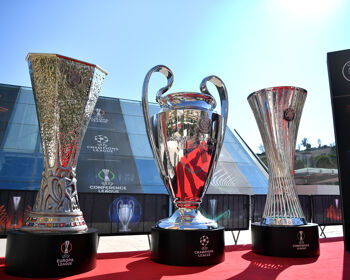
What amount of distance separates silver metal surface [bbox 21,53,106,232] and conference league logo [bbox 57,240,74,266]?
0.33 ft

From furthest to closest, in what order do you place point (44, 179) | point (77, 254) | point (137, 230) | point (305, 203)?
point (305, 203), point (137, 230), point (44, 179), point (77, 254)

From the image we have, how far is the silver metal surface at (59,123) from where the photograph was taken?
133 centimetres

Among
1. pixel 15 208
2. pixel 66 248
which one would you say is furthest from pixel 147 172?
pixel 66 248

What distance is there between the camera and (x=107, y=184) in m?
7.69

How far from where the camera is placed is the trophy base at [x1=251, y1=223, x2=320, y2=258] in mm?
1635

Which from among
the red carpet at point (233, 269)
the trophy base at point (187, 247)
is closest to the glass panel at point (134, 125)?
the red carpet at point (233, 269)

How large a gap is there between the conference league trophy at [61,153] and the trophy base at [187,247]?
1.03ft

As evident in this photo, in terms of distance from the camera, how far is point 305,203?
4887 mm

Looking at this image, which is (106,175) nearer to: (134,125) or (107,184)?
(107,184)

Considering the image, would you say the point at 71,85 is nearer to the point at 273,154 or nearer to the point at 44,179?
the point at 44,179

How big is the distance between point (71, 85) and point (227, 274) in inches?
42.0

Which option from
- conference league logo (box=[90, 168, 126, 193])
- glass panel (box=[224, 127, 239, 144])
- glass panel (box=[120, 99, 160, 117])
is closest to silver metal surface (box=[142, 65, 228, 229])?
conference league logo (box=[90, 168, 126, 193])

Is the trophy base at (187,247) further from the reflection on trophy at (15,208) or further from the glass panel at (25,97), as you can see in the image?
the glass panel at (25,97)

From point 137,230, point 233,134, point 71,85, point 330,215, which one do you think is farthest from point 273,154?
point 233,134
